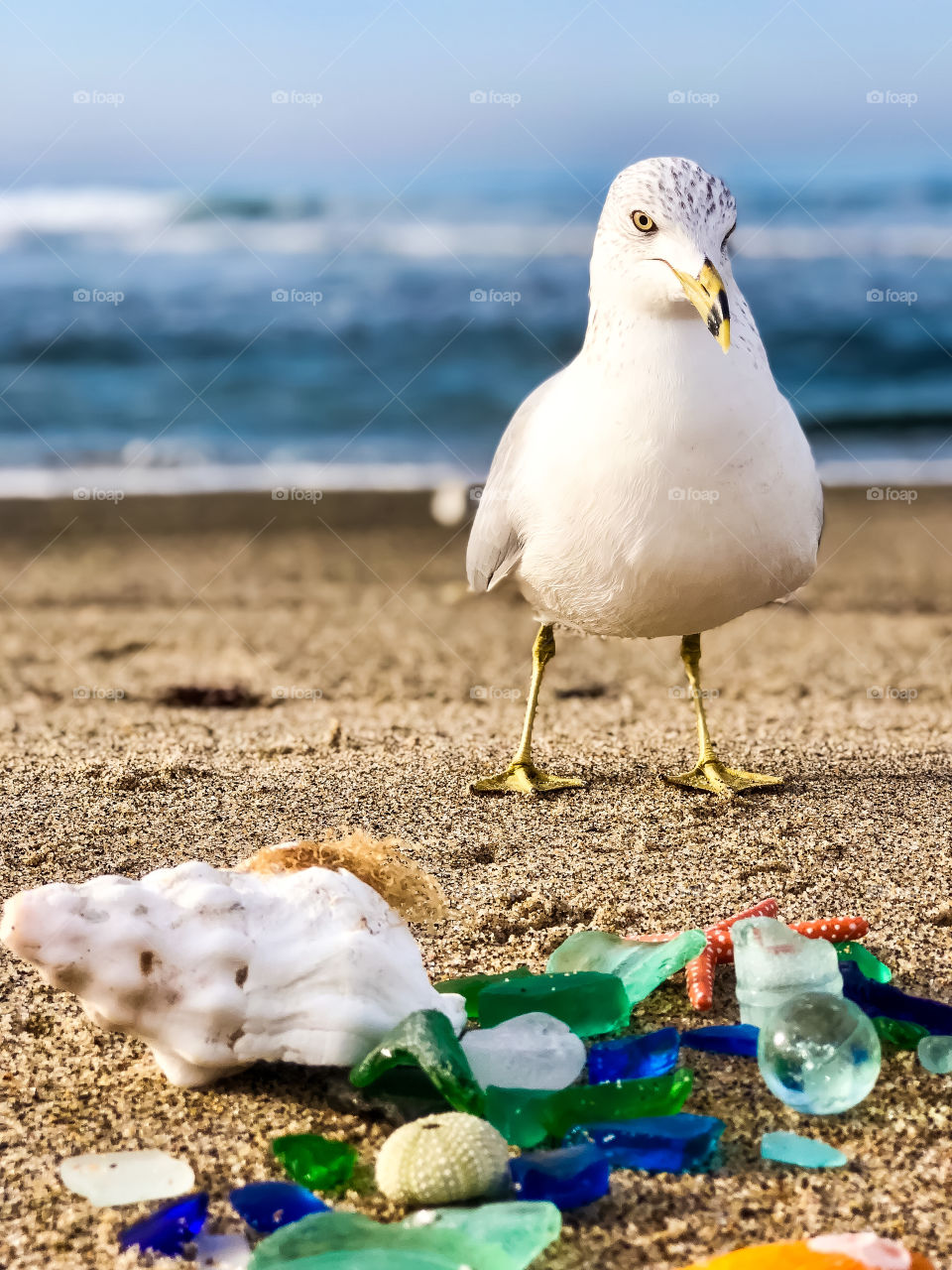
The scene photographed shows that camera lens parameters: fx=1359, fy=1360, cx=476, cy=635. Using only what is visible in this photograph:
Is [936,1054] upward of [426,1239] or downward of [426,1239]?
upward

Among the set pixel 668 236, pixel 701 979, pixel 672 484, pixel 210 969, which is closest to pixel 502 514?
pixel 672 484

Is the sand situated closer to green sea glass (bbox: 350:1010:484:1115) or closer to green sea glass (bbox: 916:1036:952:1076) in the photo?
green sea glass (bbox: 916:1036:952:1076)

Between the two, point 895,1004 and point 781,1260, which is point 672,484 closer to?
point 895,1004

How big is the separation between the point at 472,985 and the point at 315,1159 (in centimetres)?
63

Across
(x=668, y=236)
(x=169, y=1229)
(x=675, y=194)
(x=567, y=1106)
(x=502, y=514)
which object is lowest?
(x=169, y=1229)

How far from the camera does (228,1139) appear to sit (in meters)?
2.29

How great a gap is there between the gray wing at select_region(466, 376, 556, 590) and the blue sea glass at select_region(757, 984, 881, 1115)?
1.96m

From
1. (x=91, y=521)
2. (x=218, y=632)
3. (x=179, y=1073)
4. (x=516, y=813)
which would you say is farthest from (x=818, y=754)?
(x=91, y=521)

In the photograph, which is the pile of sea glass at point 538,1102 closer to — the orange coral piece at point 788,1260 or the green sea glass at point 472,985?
the green sea glass at point 472,985

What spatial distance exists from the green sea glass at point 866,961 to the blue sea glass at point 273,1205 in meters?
1.23

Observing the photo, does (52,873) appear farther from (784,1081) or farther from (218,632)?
(218,632)

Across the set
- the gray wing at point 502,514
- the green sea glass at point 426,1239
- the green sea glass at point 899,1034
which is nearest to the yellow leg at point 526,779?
the gray wing at point 502,514

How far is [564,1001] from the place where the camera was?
259cm

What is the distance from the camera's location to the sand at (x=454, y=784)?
221cm
